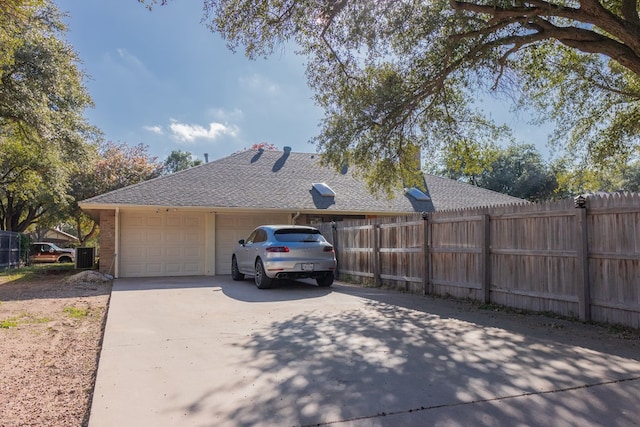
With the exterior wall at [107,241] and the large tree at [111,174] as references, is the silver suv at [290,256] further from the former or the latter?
the large tree at [111,174]

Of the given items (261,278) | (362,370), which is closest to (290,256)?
(261,278)

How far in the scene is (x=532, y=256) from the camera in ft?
23.8

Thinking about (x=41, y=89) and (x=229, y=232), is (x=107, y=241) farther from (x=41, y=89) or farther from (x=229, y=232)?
(x=41, y=89)

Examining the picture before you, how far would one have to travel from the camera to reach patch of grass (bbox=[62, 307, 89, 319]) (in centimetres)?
790

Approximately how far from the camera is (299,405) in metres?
3.52

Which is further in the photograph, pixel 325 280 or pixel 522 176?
pixel 522 176

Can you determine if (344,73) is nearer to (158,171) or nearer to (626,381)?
(626,381)

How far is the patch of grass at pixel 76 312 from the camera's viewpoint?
7.90 metres

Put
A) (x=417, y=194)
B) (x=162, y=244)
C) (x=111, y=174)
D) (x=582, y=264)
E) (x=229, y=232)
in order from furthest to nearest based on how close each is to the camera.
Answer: (x=111, y=174) < (x=417, y=194) < (x=229, y=232) < (x=162, y=244) < (x=582, y=264)

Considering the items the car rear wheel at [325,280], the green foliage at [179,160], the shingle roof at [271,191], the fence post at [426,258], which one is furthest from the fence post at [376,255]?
the green foliage at [179,160]

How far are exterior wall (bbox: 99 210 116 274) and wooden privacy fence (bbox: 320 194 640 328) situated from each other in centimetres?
916

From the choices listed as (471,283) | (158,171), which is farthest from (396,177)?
(158,171)

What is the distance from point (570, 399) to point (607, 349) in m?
1.91

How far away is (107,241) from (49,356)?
1023 cm
